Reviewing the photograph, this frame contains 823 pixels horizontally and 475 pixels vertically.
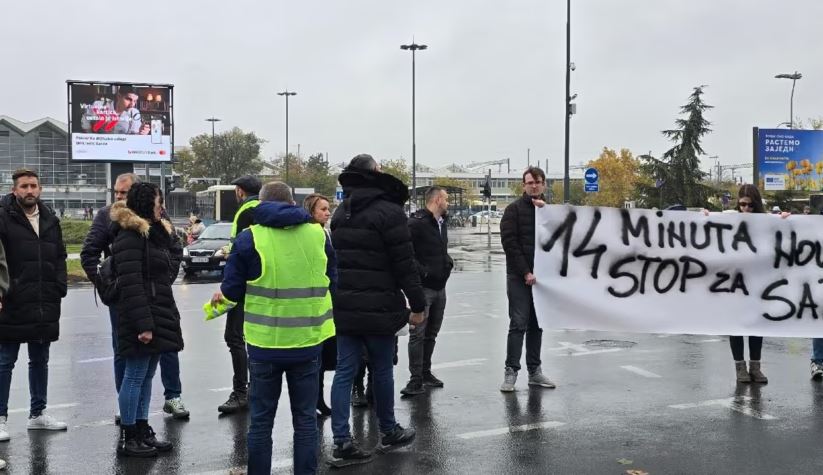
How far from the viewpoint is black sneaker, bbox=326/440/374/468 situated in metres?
5.43

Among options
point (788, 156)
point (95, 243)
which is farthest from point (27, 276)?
point (788, 156)

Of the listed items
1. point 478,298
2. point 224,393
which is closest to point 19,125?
point 478,298

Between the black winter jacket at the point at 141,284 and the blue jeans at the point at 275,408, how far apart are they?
133 centimetres

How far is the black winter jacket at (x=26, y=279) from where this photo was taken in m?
6.01

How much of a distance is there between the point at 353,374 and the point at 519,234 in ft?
7.67

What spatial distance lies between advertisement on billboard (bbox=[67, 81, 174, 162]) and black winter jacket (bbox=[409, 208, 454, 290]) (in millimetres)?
32727

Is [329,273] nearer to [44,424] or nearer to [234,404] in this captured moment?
[234,404]

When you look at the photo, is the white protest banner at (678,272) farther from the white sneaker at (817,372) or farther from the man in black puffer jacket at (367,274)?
the man in black puffer jacket at (367,274)

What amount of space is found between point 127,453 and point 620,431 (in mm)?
3361

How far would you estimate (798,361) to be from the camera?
8.85m

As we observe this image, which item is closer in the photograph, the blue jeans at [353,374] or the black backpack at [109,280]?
the blue jeans at [353,374]

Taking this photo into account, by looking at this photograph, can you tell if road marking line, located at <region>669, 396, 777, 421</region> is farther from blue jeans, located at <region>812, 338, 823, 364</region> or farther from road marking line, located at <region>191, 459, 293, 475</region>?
road marking line, located at <region>191, 459, 293, 475</region>

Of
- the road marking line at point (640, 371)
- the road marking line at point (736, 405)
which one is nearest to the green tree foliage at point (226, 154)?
the road marking line at point (640, 371)

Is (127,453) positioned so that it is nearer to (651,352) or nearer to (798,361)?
(651,352)
